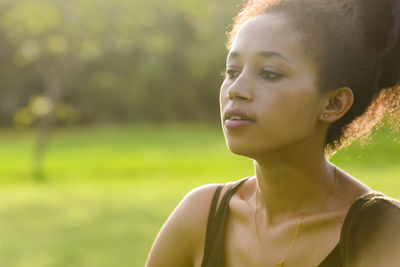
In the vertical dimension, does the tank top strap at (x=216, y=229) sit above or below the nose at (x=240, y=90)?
below

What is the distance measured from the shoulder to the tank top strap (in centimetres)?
43

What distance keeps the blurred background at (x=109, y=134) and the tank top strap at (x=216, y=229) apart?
1.74 feet

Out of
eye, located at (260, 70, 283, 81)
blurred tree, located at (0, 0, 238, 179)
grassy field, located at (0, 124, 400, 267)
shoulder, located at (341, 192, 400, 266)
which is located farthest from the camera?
blurred tree, located at (0, 0, 238, 179)

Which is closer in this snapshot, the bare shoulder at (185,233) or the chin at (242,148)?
the chin at (242,148)

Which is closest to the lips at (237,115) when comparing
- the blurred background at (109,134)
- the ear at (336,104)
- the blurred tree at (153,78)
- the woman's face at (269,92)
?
the woman's face at (269,92)

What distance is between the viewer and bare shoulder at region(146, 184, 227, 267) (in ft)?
7.16

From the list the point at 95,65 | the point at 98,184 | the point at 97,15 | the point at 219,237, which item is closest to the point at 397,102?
the point at 219,237

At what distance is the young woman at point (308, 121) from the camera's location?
1861 mm

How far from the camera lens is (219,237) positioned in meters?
2.13

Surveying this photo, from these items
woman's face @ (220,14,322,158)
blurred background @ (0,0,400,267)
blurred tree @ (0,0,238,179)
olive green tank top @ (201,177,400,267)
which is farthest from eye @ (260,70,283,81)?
blurred tree @ (0,0,238,179)

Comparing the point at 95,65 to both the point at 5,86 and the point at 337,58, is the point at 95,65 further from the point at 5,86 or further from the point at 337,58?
the point at 337,58

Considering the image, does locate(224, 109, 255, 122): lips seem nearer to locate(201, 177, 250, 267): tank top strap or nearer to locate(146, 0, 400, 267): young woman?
locate(146, 0, 400, 267): young woman

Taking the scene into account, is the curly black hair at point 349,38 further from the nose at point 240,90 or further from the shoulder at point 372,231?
the shoulder at point 372,231

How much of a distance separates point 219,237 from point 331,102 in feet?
1.90
